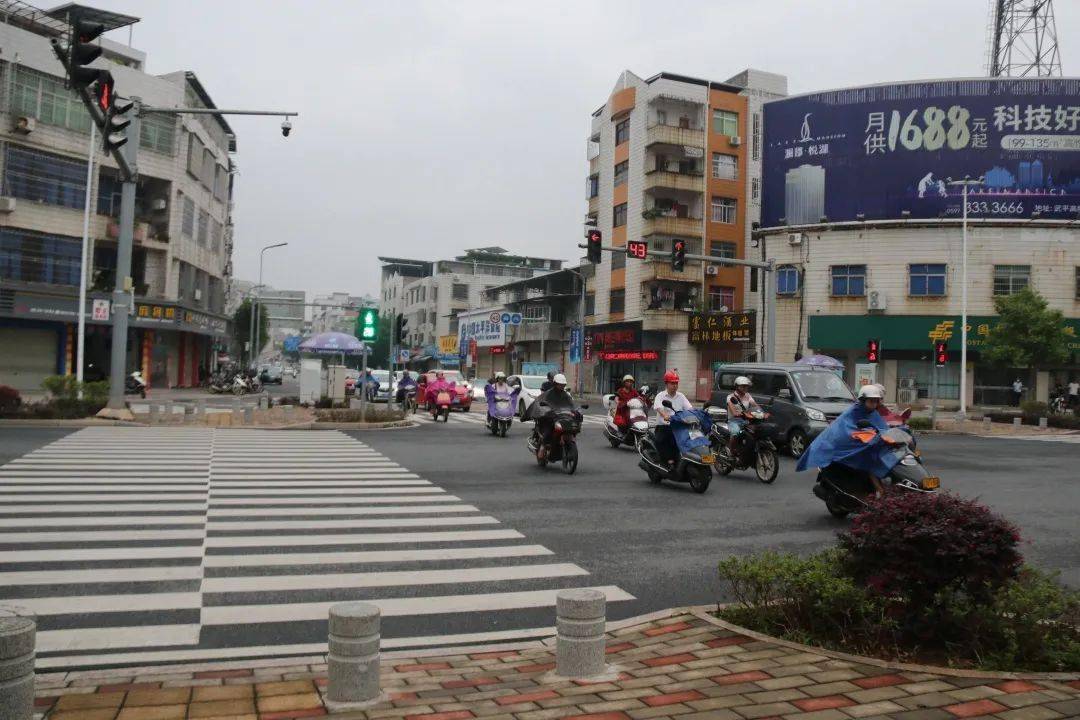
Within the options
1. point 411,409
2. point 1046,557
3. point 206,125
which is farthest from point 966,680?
point 206,125

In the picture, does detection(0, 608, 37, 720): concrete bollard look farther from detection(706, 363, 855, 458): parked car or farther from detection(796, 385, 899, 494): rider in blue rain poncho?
detection(706, 363, 855, 458): parked car

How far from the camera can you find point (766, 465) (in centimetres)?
1335

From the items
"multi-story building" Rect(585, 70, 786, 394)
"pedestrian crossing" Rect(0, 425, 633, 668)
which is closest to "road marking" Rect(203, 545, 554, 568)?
"pedestrian crossing" Rect(0, 425, 633, 668)

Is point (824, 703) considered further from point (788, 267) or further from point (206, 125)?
point (206, 125)

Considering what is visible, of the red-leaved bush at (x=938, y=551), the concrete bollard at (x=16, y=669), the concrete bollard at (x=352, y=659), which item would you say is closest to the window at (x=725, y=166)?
the red-leaved bush at (x=938, y=551)

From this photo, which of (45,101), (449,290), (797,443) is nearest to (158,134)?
(45,101)

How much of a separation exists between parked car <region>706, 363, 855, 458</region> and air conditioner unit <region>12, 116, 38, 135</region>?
2941 centimetres

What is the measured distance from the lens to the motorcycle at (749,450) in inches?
524

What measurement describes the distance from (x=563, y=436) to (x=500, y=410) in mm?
7465

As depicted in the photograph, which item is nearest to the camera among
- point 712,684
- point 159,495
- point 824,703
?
point 824,703

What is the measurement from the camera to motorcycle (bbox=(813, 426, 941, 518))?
29.1 feet

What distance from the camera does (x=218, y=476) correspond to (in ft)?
39.5

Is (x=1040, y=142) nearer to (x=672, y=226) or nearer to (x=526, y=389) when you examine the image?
(x=672, y=226)

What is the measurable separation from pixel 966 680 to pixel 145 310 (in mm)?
40280
